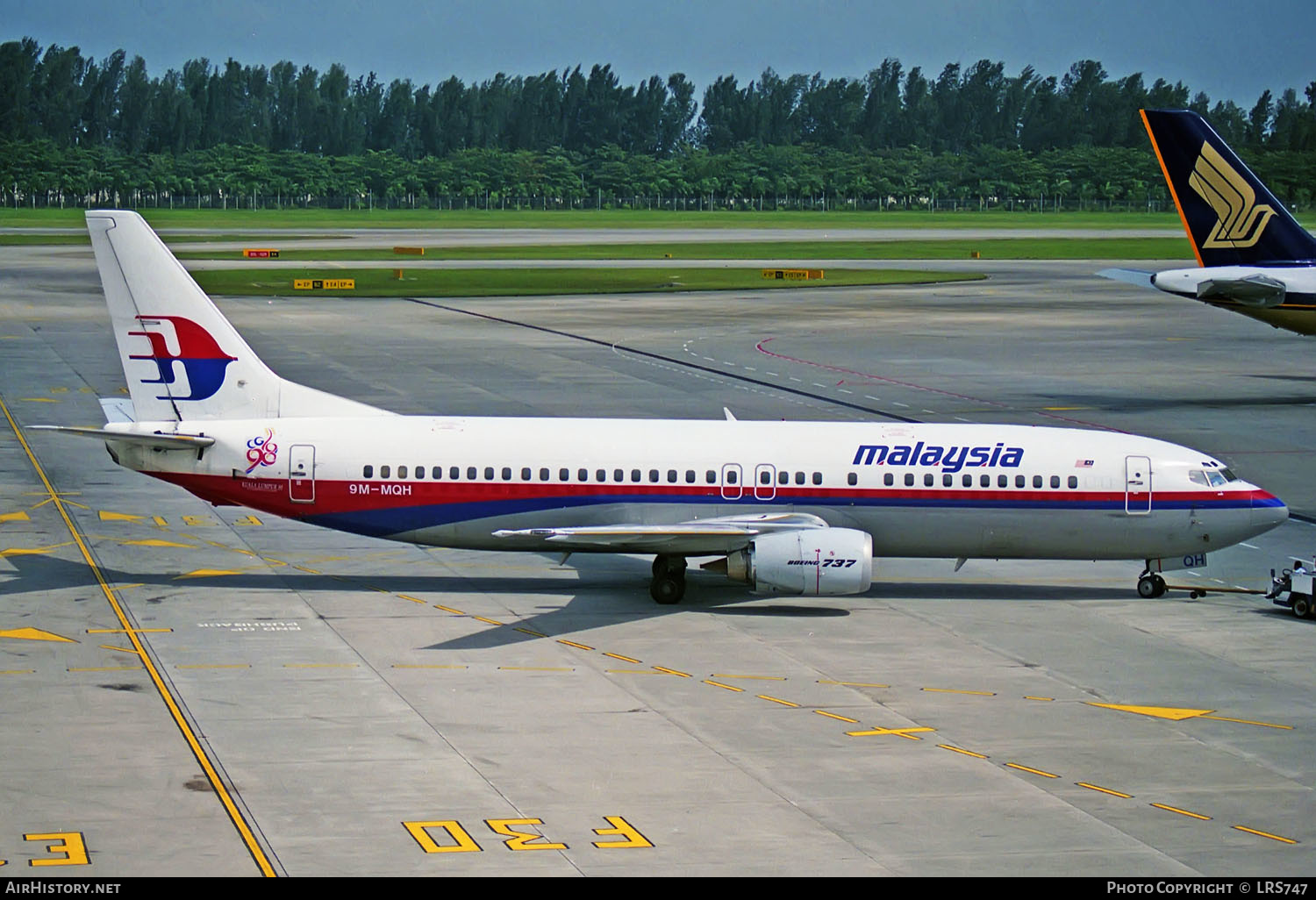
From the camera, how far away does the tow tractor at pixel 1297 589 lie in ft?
118

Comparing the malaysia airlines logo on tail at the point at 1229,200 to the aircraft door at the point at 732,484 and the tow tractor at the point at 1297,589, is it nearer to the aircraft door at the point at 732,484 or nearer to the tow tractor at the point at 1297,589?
the tow tractor at the point at 1297,589

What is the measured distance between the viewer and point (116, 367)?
75938 mm

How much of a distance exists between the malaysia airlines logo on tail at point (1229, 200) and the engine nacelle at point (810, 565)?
1352 inches

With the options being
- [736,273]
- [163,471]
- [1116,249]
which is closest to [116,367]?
[163,471]

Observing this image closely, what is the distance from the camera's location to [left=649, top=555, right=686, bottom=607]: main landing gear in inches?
1451

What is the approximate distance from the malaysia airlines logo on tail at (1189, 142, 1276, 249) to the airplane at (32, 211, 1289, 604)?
28.7m

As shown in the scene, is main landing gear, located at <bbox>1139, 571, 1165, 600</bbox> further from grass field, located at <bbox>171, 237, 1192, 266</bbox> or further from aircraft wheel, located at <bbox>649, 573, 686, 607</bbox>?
grass field, located at <bbox>171, 237, 1192, 266</bbox>

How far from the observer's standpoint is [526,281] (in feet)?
419

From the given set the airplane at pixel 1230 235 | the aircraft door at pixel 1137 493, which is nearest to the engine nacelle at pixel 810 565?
the aircraft door at pixel 1137 493

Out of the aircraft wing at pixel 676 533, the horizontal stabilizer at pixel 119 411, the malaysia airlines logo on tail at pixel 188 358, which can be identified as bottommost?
the aircraft wing at pixel 676 533

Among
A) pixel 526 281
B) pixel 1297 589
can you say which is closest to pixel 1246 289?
pixel 1297 589

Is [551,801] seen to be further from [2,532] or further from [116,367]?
[116,367]

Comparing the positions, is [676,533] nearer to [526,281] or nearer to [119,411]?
[119,411]

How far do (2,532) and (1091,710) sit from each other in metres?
27.1
